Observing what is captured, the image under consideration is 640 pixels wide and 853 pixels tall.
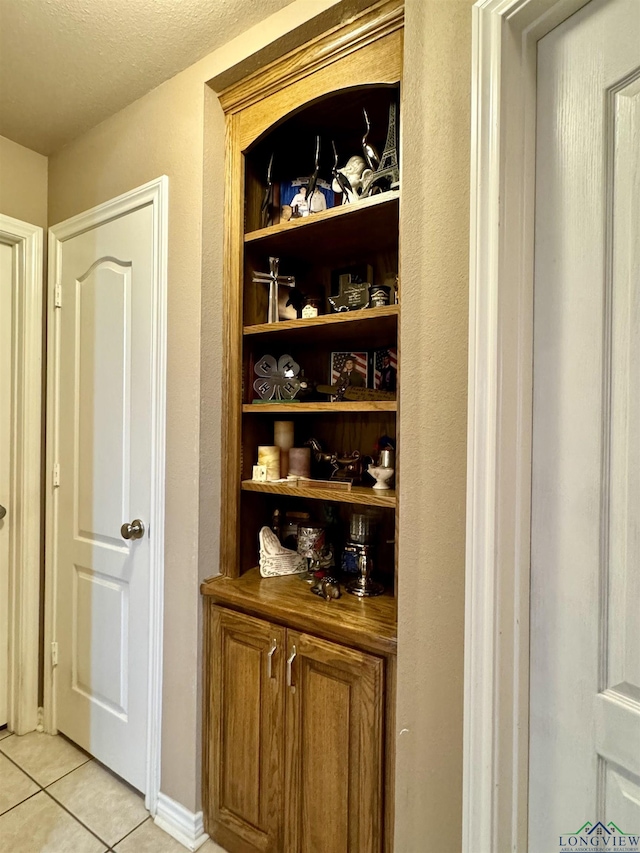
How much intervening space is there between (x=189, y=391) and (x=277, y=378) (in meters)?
0.30

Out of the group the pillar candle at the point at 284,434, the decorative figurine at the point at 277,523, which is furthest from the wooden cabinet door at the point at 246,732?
the pillar candle at the point at 284,434

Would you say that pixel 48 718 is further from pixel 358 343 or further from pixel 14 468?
pixel 358 343

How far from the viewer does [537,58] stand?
816 millimetres

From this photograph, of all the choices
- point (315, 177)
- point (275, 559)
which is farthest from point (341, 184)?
point (275, 559)

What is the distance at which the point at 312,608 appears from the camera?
3.91 ft

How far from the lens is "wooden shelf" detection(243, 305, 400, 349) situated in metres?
1.19

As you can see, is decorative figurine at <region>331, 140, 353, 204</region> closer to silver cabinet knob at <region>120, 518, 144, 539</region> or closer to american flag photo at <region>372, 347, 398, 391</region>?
american flag photo at <region>372, 347, 398, 391</region>

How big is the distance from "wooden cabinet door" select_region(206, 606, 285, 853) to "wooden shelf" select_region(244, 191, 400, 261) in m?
1.17

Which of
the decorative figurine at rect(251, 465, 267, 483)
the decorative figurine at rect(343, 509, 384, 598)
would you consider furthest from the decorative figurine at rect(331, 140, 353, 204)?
the decorative figurine at rect(343, 509, 384, 598)

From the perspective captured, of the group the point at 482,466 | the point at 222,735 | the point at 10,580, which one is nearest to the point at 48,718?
the point at 10,580

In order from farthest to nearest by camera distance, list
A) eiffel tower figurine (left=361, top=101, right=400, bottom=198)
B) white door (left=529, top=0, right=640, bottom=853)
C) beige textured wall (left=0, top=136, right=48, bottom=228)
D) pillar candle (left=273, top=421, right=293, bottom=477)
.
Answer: beige textured wall (left=0, top=136, right=48, bottom=228)
pillar candle (left=273, top=421, right=293, bottom=477)
eiffel tower figurine (left=361, top=101, right=400, bottom=198)
white door (left=529, top=0, right=640, bottom=853)

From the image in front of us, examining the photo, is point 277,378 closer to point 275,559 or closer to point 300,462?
point 300,462

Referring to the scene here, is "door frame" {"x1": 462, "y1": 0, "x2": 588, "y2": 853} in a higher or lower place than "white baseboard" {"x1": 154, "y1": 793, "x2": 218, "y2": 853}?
higher

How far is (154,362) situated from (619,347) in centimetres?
131
